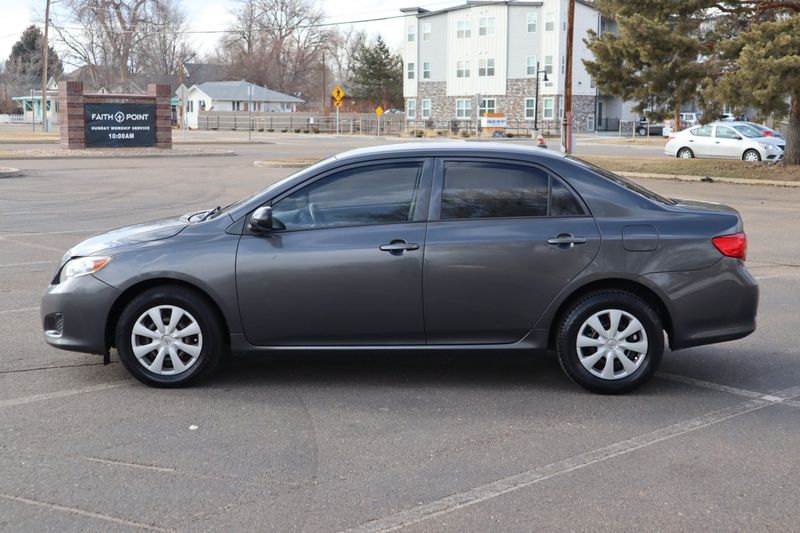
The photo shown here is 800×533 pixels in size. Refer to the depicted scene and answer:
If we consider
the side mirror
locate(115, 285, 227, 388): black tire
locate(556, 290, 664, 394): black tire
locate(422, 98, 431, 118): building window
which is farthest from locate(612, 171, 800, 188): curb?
locate(422, 98, 431, 118): building window

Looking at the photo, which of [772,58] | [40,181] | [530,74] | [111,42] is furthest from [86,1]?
[772,58]

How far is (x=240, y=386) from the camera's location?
246 inches

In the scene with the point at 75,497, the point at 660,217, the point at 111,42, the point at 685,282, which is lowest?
the point at 75,497

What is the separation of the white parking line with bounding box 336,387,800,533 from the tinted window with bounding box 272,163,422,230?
2.00 m

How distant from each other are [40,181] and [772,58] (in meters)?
18.1

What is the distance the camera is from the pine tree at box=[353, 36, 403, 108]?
333 feet

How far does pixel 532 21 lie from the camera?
2687 inches

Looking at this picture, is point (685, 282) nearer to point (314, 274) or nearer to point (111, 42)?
point (314, 274)

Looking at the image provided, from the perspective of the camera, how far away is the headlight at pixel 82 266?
6.05 m

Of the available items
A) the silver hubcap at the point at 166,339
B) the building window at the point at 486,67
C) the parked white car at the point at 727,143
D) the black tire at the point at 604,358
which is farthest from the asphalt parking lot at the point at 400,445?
the building window at the point at 486,67

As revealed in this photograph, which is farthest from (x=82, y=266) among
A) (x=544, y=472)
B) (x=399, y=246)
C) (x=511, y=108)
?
Result: (x=511, y=108)

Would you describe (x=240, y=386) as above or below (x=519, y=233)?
below

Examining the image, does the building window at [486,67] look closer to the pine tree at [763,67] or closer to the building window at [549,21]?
the building window at [549,21]

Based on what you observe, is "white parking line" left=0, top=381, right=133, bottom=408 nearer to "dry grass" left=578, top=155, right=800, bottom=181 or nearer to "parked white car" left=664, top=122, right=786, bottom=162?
"dry grass" left=578, top=155, right=800, bottom=181
